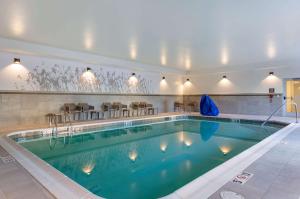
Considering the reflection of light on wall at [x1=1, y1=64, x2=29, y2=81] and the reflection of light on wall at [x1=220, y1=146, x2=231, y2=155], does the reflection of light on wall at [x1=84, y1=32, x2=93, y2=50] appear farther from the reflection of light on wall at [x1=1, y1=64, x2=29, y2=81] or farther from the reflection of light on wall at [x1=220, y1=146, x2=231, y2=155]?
the reflection of light on wall at [x1=220, y1=146, x2=231, y2=155]

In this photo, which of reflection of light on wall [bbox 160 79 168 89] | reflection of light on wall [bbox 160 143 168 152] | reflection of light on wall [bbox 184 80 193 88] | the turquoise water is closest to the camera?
the turquoise water

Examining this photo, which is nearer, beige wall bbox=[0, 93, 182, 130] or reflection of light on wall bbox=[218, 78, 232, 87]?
beige wall bbox=[0, 93, 182, 130]

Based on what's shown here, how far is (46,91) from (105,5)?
14.9ft

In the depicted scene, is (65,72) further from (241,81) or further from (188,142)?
(241,81)

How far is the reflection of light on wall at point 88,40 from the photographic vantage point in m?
5.06

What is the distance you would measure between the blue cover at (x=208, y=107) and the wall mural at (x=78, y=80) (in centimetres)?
292

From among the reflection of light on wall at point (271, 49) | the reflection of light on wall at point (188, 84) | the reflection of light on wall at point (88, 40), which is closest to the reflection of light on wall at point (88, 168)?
the reflection of light on wall at point (88, 40)

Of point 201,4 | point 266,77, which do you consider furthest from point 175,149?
point 266,77

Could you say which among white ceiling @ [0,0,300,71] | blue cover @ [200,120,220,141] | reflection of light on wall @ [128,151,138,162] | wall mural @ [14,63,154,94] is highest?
white ceiling @ [0,0,300,71]

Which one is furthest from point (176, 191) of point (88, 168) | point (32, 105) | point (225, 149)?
point (32, 105)

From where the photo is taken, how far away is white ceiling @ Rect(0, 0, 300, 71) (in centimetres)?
342

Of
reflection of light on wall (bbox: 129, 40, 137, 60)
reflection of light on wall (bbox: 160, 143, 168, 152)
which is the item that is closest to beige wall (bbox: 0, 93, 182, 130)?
reflection of light on wall (bbox: 129, 40, 137, 60)

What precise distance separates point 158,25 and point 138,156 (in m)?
2.78

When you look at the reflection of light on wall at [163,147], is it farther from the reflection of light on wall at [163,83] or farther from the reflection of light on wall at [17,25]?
the reflection of light on wall at [163,83]
